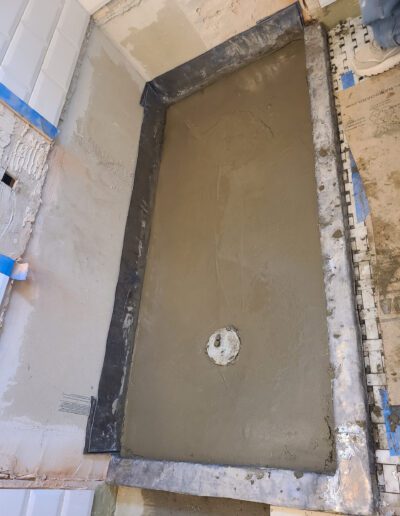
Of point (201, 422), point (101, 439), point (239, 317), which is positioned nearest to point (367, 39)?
point (239, 317)

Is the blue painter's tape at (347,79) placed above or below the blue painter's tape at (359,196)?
above

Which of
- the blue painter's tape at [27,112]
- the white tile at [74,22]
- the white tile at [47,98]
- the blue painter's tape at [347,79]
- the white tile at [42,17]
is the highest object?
the white tile at [74,22]

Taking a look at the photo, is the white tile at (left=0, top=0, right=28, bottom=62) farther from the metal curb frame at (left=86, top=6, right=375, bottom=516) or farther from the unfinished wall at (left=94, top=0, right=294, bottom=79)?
the metal curb frame at (left=86, top=6, right=375, bottom=516)

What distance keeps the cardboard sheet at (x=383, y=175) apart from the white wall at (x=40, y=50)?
4.16 ft

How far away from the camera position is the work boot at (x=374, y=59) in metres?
1.70

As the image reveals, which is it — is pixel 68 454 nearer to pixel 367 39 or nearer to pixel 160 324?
pixel 160 324

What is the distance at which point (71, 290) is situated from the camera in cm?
179

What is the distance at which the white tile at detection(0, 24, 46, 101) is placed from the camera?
1.68 meters

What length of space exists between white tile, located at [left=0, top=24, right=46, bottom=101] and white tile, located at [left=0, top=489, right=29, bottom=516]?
148cm

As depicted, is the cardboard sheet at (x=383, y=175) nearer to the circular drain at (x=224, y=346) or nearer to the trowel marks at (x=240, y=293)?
the trowel marks at (x=240, y=293)

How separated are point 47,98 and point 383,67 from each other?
A: 1429 mm

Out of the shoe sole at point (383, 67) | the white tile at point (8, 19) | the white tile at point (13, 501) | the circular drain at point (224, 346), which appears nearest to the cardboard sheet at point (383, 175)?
the shoe sole at point (383, 67)

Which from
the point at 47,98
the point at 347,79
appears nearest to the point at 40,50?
the point at 47,98

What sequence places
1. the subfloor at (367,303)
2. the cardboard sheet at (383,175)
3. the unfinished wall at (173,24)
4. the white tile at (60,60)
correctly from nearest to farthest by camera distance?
the subfloor at (367,303) → the cardboard sheet at (383,175) → the white tile at (60,60) → the unfinished wall at (173,24)
